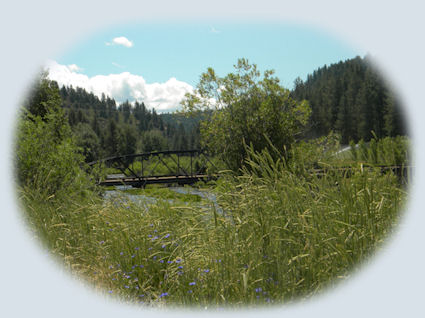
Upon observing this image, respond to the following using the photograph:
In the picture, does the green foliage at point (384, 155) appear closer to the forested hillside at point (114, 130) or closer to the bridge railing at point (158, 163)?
the bridge railing at point (158, 163)

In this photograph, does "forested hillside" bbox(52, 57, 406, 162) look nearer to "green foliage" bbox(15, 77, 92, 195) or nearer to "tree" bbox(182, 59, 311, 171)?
"tree" bbox(182, 59, 311, 171)

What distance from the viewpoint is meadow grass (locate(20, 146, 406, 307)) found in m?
2.17

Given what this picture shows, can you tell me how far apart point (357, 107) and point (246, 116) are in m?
50.8

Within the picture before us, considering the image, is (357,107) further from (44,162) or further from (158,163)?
(44,162)

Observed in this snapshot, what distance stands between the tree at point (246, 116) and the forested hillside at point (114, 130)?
33147mm

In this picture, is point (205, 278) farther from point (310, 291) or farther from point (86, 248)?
point (86, 248)

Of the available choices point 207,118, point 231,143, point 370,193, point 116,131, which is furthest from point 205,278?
point 116,131

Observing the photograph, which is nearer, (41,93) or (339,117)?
(41,93)

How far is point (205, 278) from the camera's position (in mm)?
2355

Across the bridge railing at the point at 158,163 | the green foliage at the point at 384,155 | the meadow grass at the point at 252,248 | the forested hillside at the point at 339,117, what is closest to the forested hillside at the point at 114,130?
the forested hillside at the point at 339,117

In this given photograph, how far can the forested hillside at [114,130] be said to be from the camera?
57.0 meters

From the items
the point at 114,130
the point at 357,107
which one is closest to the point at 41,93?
the point at 357,107

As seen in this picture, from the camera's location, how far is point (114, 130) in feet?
235

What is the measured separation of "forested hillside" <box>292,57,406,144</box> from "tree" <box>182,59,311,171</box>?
98.9 ft
